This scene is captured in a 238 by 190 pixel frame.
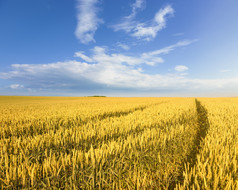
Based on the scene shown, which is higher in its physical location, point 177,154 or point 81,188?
point 81,188

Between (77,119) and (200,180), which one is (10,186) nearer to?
(200,180)

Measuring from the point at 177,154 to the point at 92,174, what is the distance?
2.52 meters

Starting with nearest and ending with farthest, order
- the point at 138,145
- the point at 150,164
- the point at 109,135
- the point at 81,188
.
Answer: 1. the point at 81,188
2. the point at 150,164
3. the point at 138,145
4. the point at 109,135

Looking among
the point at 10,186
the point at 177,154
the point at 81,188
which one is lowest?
the point at 177,154

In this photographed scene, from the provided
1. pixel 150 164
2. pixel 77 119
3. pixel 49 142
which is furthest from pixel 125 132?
pixel 77 119

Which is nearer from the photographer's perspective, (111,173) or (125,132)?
(111,173)

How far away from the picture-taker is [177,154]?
338cm

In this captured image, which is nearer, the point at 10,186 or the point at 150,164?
the point at 10,186

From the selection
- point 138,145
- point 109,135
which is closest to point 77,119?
point 109,135

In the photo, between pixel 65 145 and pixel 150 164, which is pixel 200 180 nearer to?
pixel 150 164

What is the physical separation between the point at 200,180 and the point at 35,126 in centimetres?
599

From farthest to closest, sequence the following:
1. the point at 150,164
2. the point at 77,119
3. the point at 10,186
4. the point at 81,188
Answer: the point at 77,119 < the point at 150,164 < the point at 81,188 < the point at 10,186

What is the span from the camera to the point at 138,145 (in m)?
2.87


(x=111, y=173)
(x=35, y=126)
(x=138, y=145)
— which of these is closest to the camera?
(x=111, y=173)
